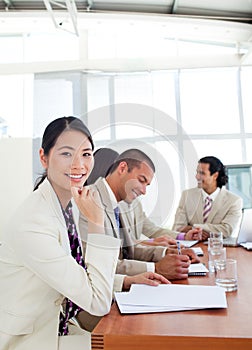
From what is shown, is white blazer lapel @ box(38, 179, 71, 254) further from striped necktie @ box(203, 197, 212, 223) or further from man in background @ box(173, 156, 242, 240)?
striped necktie @ box(203, 197, 212, 223)

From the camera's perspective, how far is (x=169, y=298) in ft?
3.04

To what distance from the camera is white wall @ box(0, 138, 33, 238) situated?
4188 mm

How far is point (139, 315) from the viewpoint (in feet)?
2.74

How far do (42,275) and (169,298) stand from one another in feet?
1.14

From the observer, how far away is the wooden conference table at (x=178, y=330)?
687mm

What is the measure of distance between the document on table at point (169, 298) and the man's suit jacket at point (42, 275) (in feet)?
0.24

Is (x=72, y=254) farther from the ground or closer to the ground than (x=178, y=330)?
farther from the ground

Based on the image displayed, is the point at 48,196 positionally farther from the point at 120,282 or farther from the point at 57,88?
the point at 57,88

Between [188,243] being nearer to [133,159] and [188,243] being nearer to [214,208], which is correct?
[214,208]

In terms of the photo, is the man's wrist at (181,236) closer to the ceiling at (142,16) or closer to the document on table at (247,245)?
the document on table at (247,245)

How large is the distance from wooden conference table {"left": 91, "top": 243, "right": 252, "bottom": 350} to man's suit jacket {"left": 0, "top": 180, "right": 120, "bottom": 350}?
10cm

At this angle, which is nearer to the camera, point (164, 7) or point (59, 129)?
point (59, 129)

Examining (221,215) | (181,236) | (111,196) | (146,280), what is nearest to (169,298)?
(146,280)

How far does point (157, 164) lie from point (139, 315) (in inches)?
18.1
